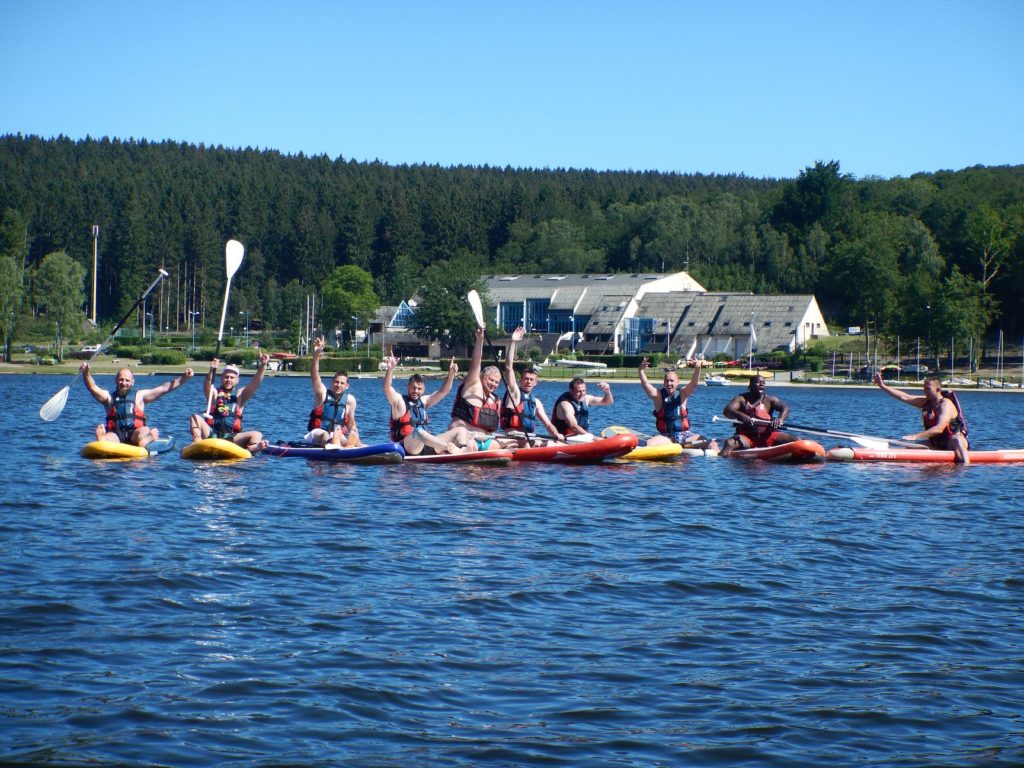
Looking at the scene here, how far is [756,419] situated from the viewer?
1848 cm

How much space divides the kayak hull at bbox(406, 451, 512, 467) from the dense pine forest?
66016 millimetres

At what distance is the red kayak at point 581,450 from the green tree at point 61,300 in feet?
188

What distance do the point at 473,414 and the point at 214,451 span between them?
3622 mm

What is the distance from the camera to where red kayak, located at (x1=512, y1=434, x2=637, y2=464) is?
17438mm

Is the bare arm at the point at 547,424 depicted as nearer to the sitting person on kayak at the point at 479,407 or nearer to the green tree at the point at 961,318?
the sitting person on kayak at the point at 479,407

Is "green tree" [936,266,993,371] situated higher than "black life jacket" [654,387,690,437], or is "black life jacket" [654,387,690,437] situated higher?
"green tree" [936,266,993,371]

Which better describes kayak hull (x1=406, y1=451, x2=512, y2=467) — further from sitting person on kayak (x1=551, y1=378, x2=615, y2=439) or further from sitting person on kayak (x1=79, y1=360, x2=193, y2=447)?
sitting person on kayak (x1=79, y1=360, x2=193, y2=447)

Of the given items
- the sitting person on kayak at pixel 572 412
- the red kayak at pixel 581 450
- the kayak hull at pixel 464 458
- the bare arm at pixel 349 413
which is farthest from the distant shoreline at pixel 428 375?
the bare arm at pixel 349 413

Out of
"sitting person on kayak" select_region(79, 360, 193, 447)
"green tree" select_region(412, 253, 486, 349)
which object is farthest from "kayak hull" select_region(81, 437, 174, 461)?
"green tree" select_region(412, 253, 486, 349)

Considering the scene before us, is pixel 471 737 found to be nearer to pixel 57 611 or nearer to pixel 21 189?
pixel 57 611

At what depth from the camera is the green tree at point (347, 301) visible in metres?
93.7

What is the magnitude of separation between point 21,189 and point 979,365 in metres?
79.1

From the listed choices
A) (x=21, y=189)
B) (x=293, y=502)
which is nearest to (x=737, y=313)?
(x=21, y=189)

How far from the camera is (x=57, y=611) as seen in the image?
335 inches
